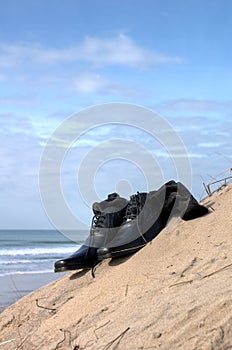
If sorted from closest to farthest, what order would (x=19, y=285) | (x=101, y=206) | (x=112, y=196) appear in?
(x=101, y=206) → (x=112, y=196) → (x=19, y=285)

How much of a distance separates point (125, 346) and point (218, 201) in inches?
88.8

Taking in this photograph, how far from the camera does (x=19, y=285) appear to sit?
11539mm

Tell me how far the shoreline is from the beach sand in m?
3.97

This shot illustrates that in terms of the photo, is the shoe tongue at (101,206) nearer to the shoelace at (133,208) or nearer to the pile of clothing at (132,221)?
the pile of clothing at (132,221)

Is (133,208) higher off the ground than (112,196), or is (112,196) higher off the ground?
(112,196)

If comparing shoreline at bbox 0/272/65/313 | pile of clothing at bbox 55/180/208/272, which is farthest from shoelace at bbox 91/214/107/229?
shoreline at bbox 0/272/65/313

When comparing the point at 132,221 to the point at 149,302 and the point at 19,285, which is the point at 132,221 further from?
the point at 19,285

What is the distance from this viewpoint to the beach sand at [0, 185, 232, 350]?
291 centimetres


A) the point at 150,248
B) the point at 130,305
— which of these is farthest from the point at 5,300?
the point at 130,305

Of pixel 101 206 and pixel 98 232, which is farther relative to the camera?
pixel 101 206

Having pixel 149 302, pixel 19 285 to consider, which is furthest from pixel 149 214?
pixel 19 285

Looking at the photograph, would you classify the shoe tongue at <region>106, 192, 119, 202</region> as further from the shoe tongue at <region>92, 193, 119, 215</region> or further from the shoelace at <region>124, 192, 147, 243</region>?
the shoelace at <region>124, 192, 147, 243</region>

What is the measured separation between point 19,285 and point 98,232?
7386 millimetres

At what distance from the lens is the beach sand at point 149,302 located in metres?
2.91
